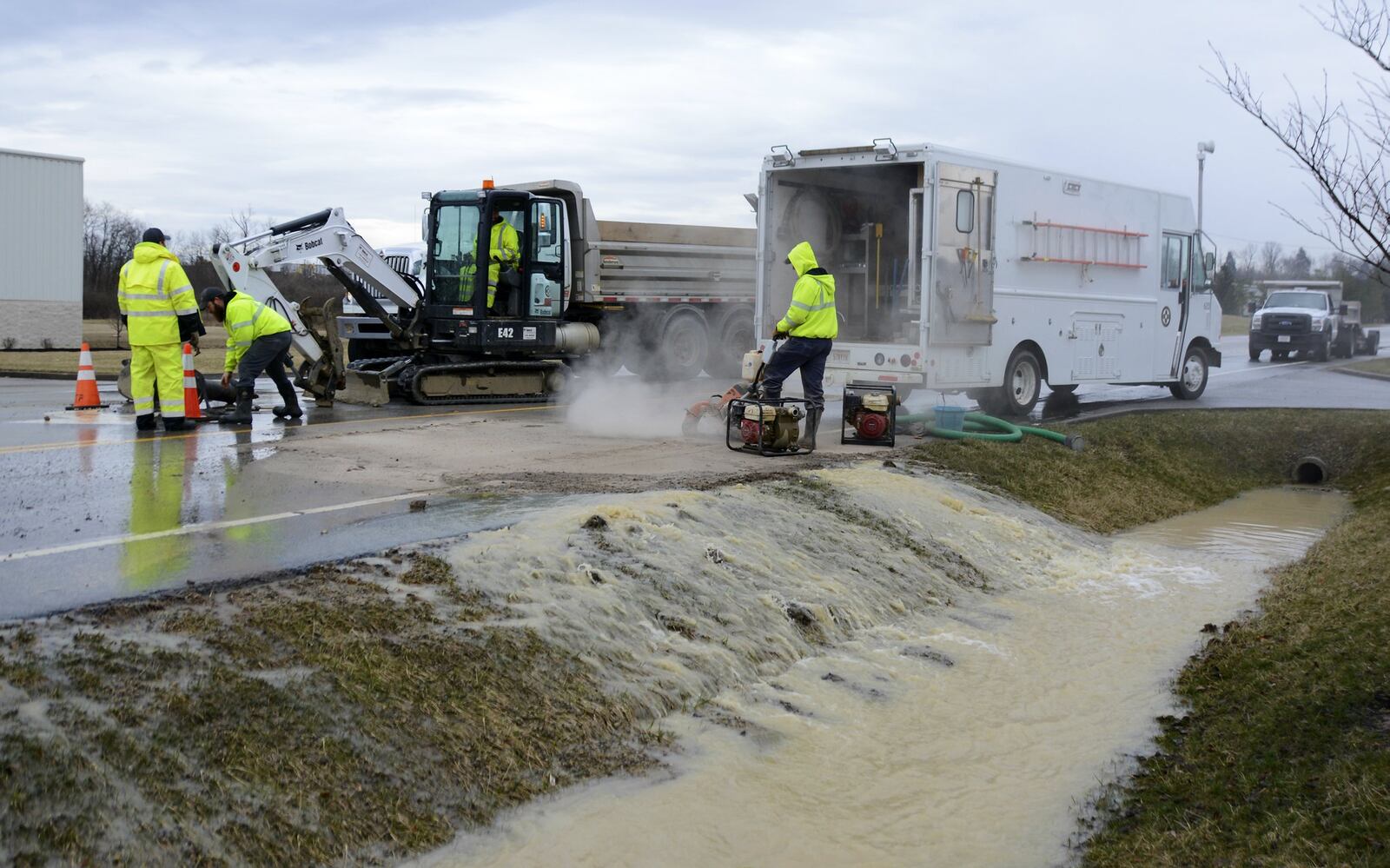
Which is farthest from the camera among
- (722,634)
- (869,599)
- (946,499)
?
(946,499)

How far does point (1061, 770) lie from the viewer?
6.35 metres

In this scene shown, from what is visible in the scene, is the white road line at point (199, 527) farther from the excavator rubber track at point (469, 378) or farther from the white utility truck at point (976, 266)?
the excavator rubber track at point (469, 378)

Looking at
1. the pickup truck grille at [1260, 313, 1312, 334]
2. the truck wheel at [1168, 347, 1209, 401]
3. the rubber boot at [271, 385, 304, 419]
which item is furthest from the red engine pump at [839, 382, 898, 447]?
the pickup truck grille at [1260, 313, 1312, 334]

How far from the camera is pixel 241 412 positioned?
520 inches

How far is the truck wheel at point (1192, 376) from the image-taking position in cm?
1986

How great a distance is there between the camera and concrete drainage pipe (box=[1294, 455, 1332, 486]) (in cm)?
1467

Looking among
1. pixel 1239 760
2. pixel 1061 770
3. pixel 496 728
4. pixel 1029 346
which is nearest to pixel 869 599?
pixel 1061 770

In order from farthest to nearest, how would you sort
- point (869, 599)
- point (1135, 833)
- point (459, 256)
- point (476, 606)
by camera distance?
1. point (459, 256)
2. point (869, 599)
3. point (476, 606)
4. point (1135, 833)

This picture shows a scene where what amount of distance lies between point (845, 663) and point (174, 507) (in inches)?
177

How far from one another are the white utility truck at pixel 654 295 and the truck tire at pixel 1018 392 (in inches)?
251

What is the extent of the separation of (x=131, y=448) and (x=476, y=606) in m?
6.19

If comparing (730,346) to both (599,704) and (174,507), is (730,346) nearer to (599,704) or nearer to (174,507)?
(174,507)

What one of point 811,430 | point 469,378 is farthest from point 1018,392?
point 469,378

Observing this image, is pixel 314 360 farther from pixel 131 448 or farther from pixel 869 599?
pixel 869 599
